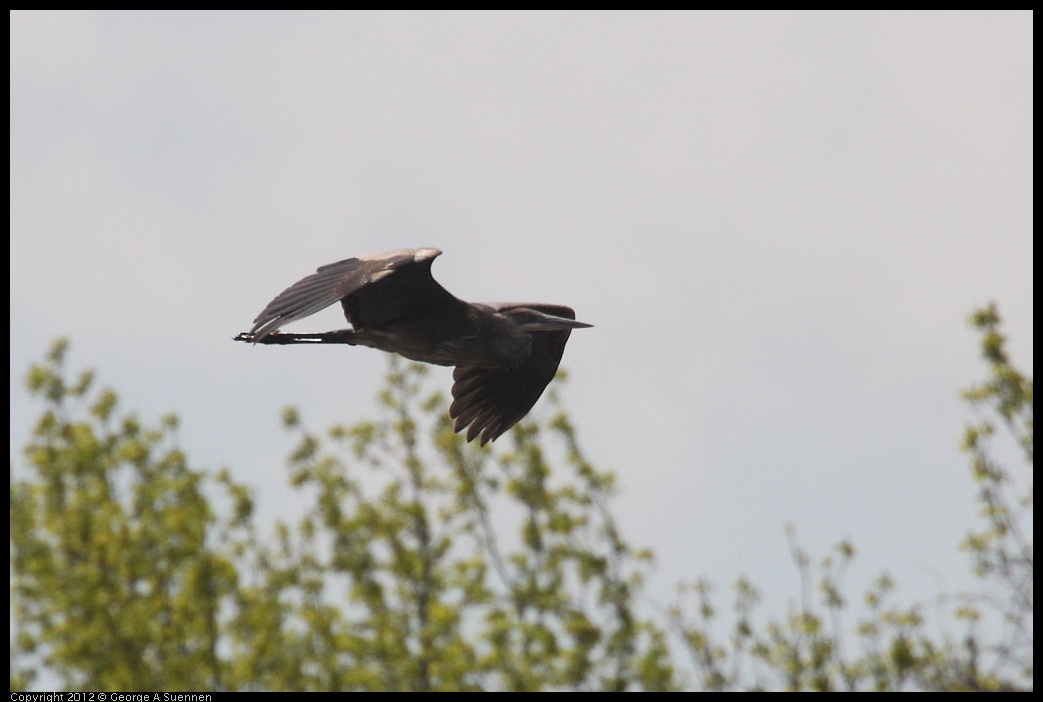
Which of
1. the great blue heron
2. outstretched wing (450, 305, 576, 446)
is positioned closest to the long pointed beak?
the great blue heron

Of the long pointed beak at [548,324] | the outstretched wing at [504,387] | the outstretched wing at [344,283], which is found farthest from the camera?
the outstretched wing at [504,387]

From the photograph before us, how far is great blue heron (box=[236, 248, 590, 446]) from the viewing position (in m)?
8.36

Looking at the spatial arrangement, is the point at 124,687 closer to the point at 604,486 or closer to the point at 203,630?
the point at 203,630

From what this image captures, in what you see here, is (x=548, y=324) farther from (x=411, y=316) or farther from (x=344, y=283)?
(x=344, y=283)

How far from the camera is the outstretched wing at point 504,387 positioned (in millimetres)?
10633

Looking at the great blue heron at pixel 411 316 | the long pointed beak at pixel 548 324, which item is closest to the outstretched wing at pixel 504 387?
the great blue heron at pixel 411 316

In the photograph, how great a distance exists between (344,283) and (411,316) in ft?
2.70

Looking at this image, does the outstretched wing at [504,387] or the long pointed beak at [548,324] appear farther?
the outstretched wing at [504,387]

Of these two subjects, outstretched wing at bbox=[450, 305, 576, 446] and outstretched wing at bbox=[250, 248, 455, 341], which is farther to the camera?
outstretched wing at bbox=[450, 305, 576, 446]

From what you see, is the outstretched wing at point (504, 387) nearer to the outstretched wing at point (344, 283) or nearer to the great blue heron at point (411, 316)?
the great blue heron at point (411, 316)

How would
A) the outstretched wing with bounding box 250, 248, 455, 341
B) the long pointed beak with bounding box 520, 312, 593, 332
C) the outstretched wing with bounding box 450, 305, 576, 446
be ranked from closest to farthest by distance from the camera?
the outstretched wing with bounding box 250, 248, 455, 341 → the long pointed beak with bounding box 520, 312, 593, 332 → the outstretched wing with bounding box 450, 305, 576, 446

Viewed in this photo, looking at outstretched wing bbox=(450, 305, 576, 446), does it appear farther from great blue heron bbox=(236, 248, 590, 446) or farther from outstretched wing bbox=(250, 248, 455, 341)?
outstretched wing bbox=(250, 248, 455, 341)

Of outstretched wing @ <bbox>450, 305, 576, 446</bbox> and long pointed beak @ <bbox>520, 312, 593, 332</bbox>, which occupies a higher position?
long pointed beak @ <bbox>520, 312, 593, 332</bbox>
